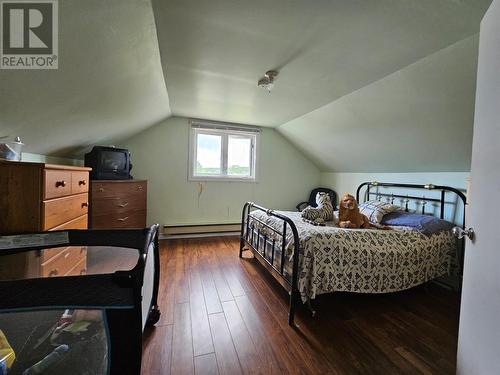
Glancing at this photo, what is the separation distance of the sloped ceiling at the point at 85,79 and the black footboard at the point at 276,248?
66.7 inches

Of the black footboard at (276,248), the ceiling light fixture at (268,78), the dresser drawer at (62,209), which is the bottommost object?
the black footboard at (276,248)

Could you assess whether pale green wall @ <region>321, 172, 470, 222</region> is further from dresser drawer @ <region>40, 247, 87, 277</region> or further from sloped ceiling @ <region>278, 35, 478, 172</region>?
dresser drawer @ <region>40, 247, 87, 277</region>

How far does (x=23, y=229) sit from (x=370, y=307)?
103 inches

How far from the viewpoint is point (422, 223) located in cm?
218

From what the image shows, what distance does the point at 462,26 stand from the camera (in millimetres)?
1257

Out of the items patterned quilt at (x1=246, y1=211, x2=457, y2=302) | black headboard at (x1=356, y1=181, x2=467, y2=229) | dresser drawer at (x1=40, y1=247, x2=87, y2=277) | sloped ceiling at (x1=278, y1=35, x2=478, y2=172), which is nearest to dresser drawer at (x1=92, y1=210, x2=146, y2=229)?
dresser drawer at (x1=40, y1=247, x2=87, y2=277)

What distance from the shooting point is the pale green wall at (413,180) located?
2.34 metres

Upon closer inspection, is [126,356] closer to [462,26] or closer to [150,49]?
[150,49]

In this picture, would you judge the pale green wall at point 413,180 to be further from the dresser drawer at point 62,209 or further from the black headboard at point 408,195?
the dresser drawer at point 62,209

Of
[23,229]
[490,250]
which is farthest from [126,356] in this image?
[490,250]

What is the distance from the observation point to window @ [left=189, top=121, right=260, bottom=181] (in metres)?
3.72

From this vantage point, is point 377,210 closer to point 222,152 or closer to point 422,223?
point 422,223

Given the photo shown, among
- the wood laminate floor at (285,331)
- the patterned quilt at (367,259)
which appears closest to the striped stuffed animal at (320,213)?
the patterned quilt at (367,259)

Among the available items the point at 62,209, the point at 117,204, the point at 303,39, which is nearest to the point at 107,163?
the point at 117,204
